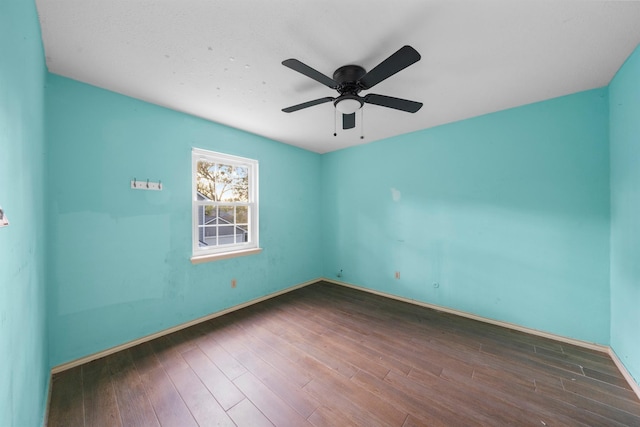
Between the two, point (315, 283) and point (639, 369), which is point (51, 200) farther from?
point (639, 369)

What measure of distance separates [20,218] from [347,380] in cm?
224

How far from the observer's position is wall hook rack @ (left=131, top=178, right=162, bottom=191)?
7.51 ft

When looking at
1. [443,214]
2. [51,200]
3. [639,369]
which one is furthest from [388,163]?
[51,200]

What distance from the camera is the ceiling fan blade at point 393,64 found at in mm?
1295

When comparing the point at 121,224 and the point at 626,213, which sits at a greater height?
the point at 626,213

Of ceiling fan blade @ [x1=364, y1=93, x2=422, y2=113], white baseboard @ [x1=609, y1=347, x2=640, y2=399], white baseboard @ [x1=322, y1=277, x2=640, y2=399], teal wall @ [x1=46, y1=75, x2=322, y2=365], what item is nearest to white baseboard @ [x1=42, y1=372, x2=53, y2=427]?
teal wall @ [x1=46, y1=75, x2=322, y2=365]

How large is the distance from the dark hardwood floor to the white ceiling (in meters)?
2.54

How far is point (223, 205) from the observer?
10.3 ft

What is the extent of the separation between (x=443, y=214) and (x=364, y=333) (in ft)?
6.17

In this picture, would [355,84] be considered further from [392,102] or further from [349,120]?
[349,120]

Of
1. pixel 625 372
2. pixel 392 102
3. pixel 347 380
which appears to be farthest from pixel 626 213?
pixel 347 380

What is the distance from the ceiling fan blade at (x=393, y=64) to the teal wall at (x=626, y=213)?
5.89ft

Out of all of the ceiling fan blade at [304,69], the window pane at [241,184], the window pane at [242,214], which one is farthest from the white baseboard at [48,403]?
the ceiling fan blade at [304,69]

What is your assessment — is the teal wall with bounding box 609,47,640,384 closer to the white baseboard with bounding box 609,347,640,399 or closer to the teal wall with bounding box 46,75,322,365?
the white baseboard with bounding box 609,347,640,399
